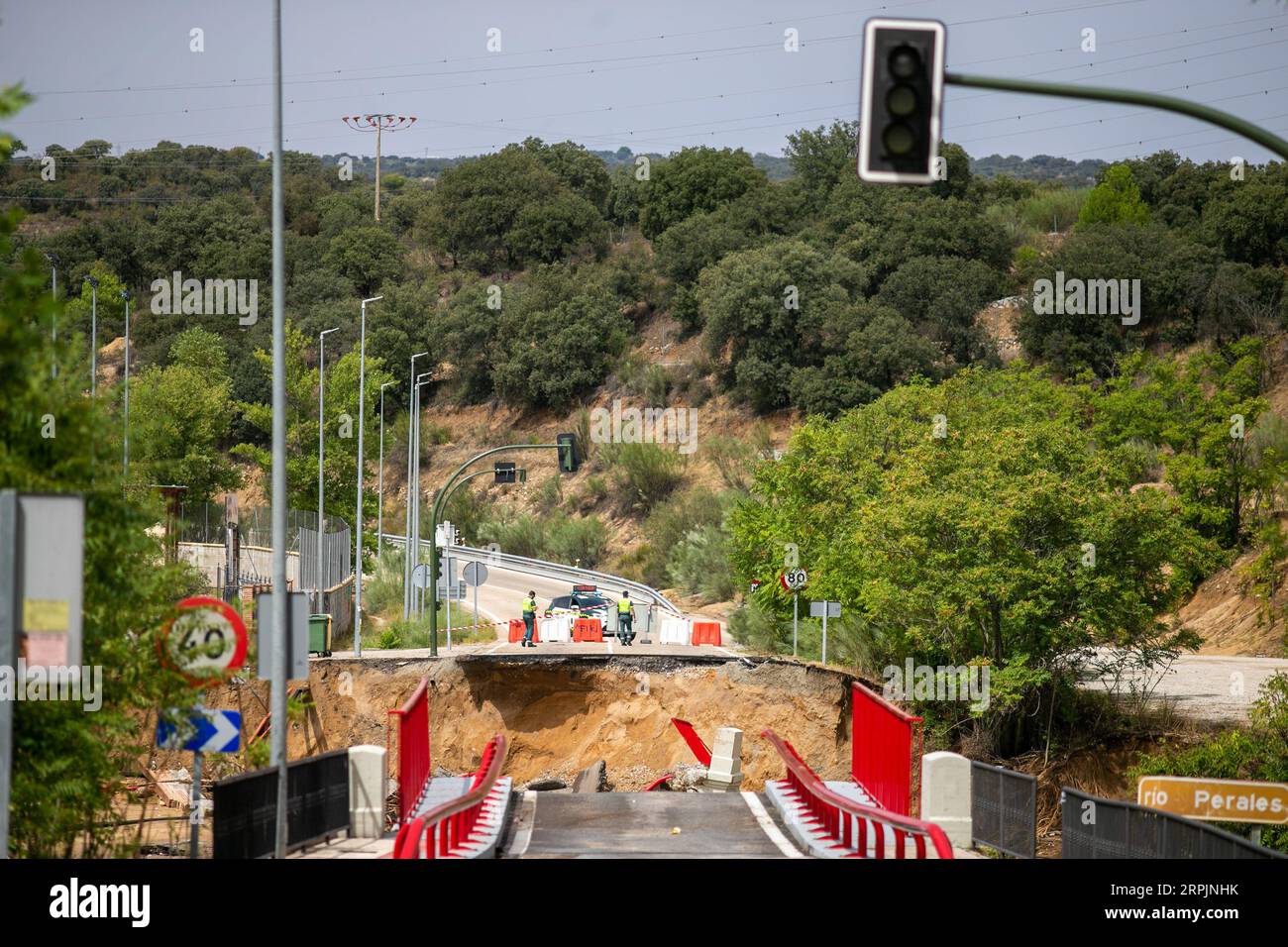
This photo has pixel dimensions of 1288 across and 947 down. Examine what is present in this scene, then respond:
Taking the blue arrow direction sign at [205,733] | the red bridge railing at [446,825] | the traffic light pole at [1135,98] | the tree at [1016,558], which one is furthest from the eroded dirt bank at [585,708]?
the traffic light pole at [1135,98]

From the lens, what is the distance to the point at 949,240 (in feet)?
279

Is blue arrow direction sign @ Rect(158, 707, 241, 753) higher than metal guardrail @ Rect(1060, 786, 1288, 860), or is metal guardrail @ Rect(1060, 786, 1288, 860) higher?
blue arrow direction sign @ Rect(158, 707, 241, 753)

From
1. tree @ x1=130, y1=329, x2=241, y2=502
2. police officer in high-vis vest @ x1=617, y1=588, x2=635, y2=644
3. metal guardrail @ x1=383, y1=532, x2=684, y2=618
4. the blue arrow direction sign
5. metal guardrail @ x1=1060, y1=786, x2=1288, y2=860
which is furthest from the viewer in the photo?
metal guardrail @ x1=383, y1=532, x2=684, y2=618

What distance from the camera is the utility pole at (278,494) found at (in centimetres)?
1397

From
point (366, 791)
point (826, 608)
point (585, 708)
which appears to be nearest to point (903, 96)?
point (366, 791)

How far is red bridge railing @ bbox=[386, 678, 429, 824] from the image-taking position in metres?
16.8

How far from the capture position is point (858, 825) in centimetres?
1548

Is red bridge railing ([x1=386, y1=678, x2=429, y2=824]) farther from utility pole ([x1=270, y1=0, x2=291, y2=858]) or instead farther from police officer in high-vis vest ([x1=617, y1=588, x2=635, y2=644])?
Answer: police officer in high-vis vest ([x1=617, y1=588, x2=635, y2=644])

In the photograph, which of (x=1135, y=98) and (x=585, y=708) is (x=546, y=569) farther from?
(x=1135, y=98)

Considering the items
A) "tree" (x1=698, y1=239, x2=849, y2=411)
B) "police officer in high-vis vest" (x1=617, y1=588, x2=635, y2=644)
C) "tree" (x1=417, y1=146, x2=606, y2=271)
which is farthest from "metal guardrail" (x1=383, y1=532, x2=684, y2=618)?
"tree" (x1=417, y1=146, x2=606, y2=271)

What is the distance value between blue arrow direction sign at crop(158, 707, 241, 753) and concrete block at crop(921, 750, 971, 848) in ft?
26.0
